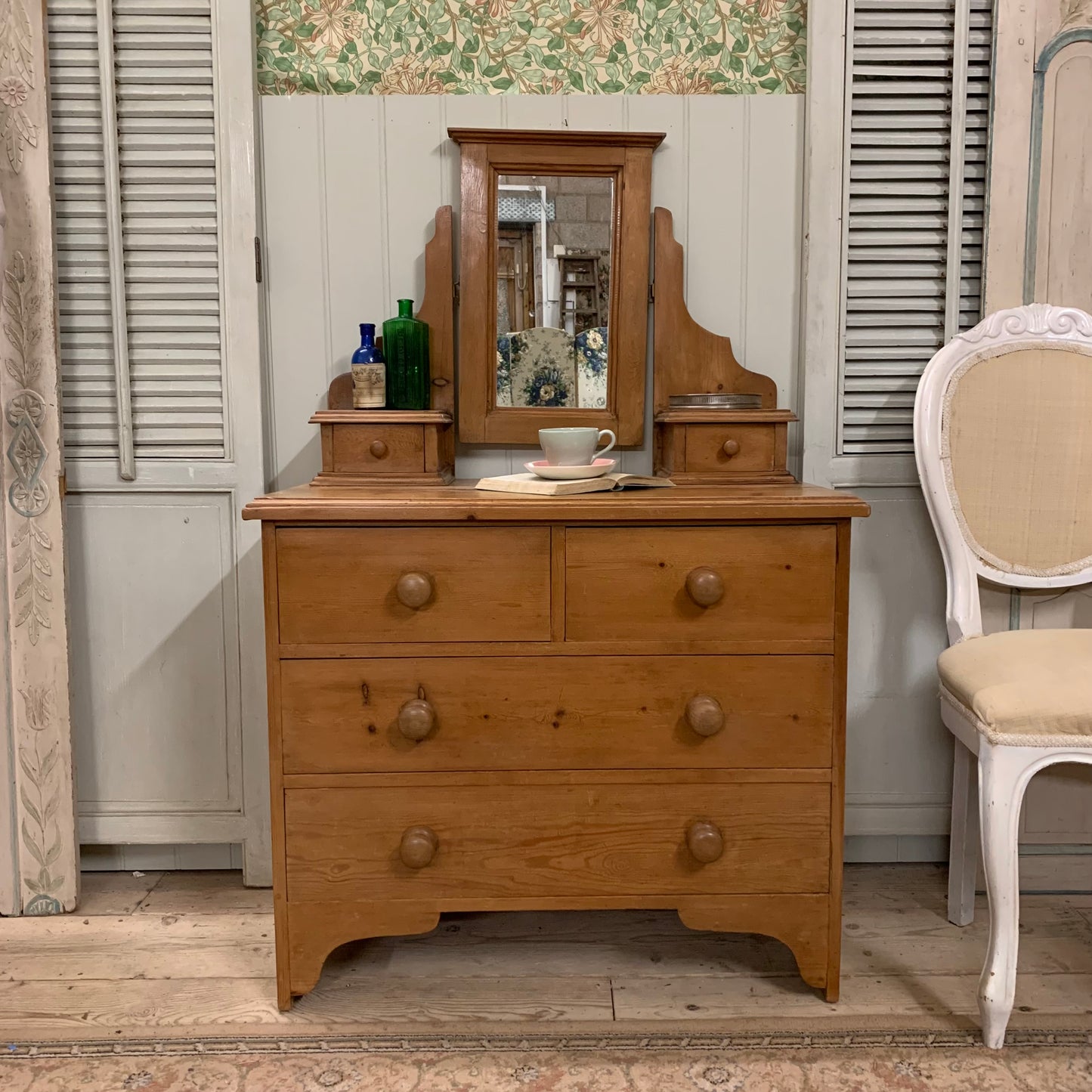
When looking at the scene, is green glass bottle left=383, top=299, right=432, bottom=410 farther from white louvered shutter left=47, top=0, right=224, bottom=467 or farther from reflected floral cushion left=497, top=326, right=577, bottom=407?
white louvered shutter left=47, top=0, right=224, bottom=467

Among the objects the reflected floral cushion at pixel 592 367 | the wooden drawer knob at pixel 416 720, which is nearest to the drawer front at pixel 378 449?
the reflected floral cushion at pixel 592 367

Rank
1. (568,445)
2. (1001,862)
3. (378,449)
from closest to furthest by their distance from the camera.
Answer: (1001,862) → (568,445) → (378,449)

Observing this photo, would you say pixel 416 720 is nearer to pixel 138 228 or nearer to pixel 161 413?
pixel 161 413

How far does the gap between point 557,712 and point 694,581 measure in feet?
1.08

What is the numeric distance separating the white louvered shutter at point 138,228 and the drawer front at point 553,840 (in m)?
0.95

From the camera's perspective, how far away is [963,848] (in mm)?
1943

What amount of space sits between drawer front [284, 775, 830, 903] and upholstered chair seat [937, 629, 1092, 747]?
1.01 ft

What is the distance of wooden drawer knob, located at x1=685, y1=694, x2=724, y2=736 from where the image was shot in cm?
156

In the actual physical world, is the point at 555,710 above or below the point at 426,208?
below

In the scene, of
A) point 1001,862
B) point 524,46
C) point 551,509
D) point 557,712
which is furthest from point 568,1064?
point 524,46

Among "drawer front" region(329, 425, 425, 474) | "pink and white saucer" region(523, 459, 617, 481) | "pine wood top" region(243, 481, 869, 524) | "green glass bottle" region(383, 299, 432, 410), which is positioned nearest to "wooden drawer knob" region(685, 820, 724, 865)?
"pine wood top" region(243, 481, 869, 524)

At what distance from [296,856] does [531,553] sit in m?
0.67

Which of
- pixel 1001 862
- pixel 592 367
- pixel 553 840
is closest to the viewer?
pixel 1001 862

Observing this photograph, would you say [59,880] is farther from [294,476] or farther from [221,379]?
[221,379]
